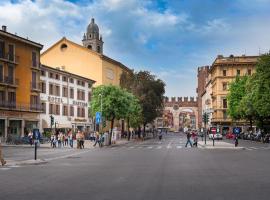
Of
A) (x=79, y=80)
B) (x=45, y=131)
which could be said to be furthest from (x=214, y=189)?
(x=79, y=80)

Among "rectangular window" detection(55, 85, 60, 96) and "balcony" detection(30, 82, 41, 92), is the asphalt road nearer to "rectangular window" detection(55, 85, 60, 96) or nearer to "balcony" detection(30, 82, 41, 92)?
"balcony" detection(30, 82, 41, 92)

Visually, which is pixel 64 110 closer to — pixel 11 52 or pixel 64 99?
pixel 64 99

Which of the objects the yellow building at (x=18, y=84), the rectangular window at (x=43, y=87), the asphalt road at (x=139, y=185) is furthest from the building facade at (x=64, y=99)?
the asphalt road at (x=139, y=185)

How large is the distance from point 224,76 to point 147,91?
38.2 metres

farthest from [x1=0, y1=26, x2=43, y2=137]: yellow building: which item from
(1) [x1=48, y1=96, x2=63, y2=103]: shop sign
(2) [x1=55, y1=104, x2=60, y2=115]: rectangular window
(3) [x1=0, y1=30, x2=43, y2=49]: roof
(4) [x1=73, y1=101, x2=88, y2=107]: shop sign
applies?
A: (4) [x1=73, y1=101, x2=88, y2=107]: shop sign

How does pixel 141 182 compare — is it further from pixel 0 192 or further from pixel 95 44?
pixel 95 44

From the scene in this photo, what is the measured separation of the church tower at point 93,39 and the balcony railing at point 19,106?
49.2 meters

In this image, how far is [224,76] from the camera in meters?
122

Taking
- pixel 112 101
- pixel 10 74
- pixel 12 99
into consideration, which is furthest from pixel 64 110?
pixel 10 74

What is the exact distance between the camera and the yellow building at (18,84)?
58719mm

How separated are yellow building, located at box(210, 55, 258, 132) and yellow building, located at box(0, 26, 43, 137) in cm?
6397

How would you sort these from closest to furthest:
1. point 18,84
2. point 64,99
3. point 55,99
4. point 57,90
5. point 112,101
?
1. point 18,84
2. point 112,101
3. point 55,99
4. point 57,90
5. point 64,99

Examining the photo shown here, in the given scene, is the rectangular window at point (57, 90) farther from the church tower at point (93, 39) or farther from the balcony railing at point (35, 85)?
the church tower at point (93, 39)

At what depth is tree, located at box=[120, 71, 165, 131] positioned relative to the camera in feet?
290
